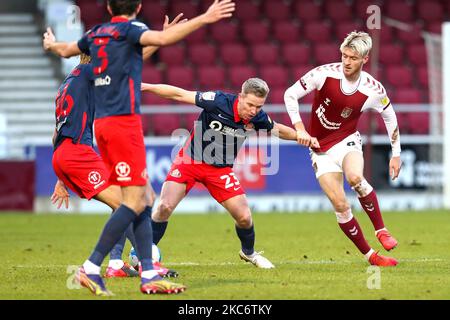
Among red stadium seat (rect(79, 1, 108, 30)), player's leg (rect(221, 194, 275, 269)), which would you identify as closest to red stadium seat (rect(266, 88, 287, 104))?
red stadium seat (rect(79, 1, 108, 30))

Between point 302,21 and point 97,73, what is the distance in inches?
711

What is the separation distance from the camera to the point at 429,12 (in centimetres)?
2528

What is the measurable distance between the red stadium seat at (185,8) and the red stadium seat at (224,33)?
606 millimetres

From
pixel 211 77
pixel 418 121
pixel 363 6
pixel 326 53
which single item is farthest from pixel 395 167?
pixel 363 6

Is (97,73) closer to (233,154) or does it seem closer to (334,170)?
(233,154)

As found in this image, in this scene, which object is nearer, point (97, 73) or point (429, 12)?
point (97, 73)

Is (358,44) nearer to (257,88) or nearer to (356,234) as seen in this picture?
(257,88)

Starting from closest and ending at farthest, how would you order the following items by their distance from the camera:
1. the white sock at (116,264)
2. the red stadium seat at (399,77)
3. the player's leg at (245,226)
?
the white sock at (116,264)
the player's leg at (245,226)
the red stadium seat at (399,77)

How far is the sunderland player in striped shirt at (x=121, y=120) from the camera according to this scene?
7.36 meters

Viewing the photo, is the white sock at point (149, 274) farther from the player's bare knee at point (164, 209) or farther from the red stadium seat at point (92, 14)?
the red stadium seat at point (92, 14)

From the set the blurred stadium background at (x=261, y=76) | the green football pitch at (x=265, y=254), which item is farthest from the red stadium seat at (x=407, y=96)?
the green football pitch at (x=265, y=254)

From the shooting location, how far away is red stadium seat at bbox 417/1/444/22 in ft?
82.6
